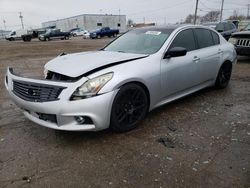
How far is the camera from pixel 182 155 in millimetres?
2943

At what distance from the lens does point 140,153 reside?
2998mm

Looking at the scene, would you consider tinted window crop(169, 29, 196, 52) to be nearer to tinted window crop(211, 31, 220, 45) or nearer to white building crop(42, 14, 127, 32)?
tinted window crop(211, 31, 220, 45)

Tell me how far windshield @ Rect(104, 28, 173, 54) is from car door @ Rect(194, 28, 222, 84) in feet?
2.73

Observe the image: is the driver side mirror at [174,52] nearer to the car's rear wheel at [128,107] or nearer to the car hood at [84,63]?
the car hood at [84,63]

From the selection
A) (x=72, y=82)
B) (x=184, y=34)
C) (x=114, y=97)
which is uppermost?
(x=184, y=34)

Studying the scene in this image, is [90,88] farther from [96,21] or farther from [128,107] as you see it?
[96,21]

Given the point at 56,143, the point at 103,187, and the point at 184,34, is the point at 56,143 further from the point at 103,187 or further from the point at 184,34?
the point at 184,34

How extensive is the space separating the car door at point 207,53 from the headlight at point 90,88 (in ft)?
7.27

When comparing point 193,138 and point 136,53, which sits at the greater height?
point 136,53

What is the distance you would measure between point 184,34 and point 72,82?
2.44 metres

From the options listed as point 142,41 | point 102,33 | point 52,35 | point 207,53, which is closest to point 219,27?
point 207,53

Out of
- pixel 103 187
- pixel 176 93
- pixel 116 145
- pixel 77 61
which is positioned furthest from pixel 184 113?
pixel 103 187

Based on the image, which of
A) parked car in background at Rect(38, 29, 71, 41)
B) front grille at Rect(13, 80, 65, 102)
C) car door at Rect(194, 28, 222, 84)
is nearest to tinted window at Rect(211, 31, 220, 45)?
car door at Rect(194, 28, 222, 84)

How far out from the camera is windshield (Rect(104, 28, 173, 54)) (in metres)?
4.08
